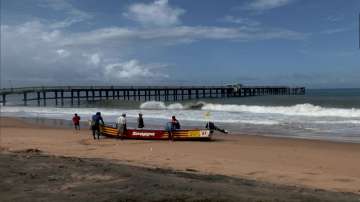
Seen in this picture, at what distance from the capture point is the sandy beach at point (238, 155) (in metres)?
11.5

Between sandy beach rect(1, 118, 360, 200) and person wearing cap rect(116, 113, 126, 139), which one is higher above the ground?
person wearing cap rect(116, 113, 126, 139)

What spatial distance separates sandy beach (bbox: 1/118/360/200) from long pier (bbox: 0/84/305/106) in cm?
4509

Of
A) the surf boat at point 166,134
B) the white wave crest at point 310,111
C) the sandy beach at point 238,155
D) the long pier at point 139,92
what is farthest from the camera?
the long pier at point 139,92

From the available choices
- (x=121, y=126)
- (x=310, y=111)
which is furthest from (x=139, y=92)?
(x=121, y=126)

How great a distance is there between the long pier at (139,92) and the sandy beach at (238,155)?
4509 cm

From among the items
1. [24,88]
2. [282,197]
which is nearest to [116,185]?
[282,197]

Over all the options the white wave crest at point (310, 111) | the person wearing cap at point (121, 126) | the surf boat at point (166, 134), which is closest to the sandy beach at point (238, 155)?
the surf boat at point (166, 134)

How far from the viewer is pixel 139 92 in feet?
260

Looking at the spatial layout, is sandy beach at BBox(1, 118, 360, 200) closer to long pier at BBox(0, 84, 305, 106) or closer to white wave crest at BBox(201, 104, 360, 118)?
white wave crest at BBox(201, 104, 360, 118)

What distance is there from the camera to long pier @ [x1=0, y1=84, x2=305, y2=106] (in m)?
66.2

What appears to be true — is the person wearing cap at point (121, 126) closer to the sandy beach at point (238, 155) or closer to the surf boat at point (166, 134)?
the surf boat at point (166, 134)

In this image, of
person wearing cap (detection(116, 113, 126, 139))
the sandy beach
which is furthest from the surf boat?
the sandy beach

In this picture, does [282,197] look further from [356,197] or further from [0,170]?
[0,170]

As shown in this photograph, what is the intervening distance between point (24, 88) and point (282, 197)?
6160 centimetres
